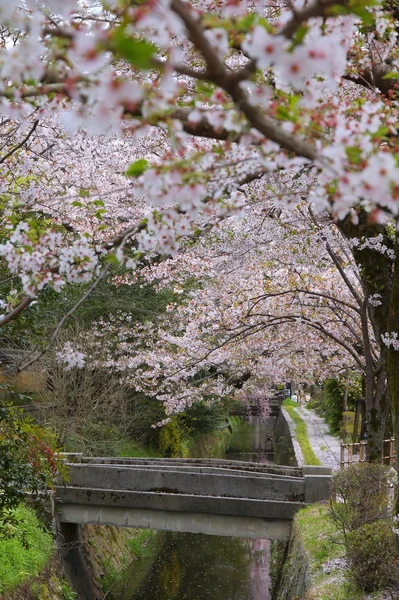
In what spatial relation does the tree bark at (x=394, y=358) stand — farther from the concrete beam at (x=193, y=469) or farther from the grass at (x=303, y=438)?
the grass at (x=303, y=438)

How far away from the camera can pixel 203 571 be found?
48.9 ft

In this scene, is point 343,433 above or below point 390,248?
below

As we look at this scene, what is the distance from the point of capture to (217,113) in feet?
7.93

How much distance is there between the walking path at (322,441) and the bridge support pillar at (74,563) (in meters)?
6.22

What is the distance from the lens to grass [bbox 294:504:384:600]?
A: 761 cm

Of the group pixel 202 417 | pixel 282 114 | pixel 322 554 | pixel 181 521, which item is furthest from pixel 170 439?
pixel 282 114

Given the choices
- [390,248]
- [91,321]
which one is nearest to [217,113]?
[390,248]

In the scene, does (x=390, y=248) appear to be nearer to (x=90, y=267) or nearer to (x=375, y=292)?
(x=375, y=292)

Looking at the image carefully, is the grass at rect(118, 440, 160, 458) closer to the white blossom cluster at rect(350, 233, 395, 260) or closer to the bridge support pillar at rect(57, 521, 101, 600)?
the bridge support pillar at rect(57, 521, 101, 600)

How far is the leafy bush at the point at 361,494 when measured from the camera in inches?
328

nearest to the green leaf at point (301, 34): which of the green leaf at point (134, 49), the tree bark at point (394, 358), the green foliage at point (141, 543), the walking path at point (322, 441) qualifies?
the green leaf at point (134, 49)

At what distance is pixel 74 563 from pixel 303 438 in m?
11.5

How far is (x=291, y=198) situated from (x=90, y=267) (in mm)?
1297

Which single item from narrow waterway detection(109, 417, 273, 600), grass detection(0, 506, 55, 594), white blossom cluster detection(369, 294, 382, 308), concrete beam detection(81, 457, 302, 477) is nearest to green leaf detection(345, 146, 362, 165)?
white blossom cluster detection(369, 294, 382, 308)
